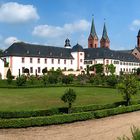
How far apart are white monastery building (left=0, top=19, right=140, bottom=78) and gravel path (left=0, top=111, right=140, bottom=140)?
49.9m

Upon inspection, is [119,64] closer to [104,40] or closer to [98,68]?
→ [98,68]

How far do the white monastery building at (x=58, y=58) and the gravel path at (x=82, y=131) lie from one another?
4986cm

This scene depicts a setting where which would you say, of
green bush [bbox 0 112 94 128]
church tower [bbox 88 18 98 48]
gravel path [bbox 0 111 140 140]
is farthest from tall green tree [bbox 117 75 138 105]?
church tower [bbox 88 18 98 48]

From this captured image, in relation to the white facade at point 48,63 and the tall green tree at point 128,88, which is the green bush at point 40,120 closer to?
the tall green tree at point 128,88

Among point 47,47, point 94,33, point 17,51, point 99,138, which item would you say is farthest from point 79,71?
point 99,138

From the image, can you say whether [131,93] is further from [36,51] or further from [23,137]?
[36,51]

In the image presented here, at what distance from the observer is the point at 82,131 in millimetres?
19859

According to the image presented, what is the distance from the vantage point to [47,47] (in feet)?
290

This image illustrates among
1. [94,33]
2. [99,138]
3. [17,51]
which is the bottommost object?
[99,138]

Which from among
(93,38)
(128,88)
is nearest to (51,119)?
(128,88)

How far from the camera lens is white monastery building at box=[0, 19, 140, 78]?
259 feet

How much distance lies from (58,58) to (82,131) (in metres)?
70.0

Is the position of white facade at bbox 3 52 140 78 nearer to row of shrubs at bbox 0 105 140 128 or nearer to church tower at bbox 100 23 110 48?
church tower at bbox 100 23 110 48

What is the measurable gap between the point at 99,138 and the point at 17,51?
199ft
